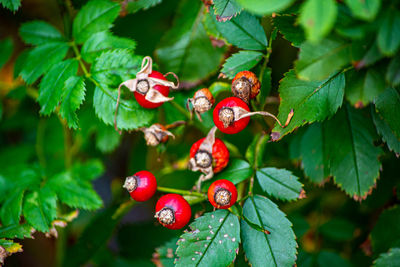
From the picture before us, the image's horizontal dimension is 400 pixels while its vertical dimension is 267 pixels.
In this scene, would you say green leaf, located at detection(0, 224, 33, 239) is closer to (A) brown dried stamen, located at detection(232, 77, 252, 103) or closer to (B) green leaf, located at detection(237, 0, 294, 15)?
(A) brown dried stamen, located at detection(232, 77, 252, 103)

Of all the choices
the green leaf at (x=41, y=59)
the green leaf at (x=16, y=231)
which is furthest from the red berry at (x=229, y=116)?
the green leaf at (x=16, y=231)

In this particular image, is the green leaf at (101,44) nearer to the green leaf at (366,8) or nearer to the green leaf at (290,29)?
the green leaf at (290,29)

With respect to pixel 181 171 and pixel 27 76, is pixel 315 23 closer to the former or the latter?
pixel 181 171

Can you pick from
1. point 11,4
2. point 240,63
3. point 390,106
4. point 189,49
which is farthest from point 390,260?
point 11,4

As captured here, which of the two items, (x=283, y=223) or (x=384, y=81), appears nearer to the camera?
(x=384, y=81)

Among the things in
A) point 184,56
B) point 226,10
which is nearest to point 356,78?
point 226,10
